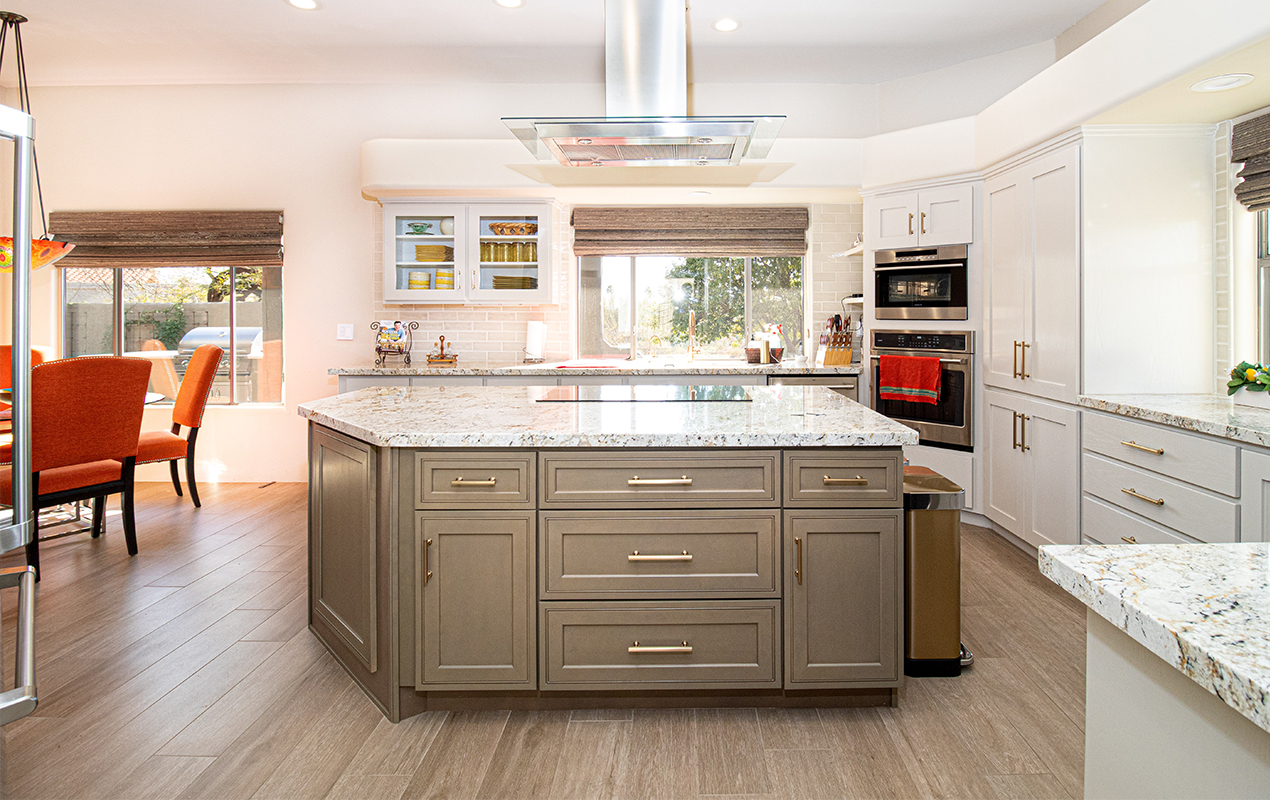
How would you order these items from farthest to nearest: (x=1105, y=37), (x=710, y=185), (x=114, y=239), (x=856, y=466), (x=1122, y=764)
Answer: (x=114, y=239), (x=710, y=185), (x=1105, y=37), (x=856, y=466), (x=1122, y=764)

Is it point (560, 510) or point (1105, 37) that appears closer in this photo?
point (560, 510)

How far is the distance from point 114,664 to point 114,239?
417 centimetres

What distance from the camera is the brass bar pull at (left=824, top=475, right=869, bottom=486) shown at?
6.83 ft

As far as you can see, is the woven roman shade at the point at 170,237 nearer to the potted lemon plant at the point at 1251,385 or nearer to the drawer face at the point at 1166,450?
the drawer face at the point at 1166,450

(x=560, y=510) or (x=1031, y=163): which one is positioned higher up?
(x=1031, y=163)

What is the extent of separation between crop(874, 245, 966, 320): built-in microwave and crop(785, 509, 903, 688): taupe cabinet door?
105 inches

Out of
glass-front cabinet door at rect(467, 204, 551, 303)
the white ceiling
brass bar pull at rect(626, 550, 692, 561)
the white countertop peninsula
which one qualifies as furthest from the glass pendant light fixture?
the white countertop peninsula

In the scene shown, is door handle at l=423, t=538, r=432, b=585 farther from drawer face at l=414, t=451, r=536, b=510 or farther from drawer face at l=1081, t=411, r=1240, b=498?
drawer face at l=1081, t=411, r=1240, b=498

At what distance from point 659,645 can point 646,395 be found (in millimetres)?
1235

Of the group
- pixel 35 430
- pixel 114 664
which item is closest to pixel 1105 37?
pixel 114 664

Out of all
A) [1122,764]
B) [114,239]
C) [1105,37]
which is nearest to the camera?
[1122,764]

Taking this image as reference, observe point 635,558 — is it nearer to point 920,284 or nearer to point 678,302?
point 920,284

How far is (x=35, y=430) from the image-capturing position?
10.5 feet

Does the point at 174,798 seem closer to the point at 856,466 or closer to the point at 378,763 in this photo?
the point at 378,763
